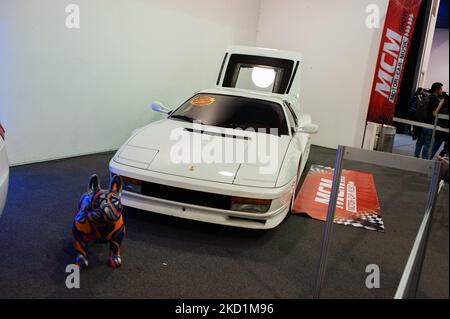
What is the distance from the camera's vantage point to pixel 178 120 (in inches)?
164

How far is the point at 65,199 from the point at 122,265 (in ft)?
4.72

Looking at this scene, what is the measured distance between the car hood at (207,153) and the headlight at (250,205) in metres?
0.13

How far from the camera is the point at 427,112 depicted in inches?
263

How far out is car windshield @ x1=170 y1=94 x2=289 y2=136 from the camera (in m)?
4.04

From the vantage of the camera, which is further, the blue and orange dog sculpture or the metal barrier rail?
the blue and orange dog sculpture

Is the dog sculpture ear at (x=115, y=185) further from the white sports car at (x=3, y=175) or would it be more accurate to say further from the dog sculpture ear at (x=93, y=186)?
the white sports car at (x=3, y=175)

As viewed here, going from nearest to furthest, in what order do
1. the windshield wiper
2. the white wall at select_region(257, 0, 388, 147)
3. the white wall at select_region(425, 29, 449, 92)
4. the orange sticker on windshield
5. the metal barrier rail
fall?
1. the metal barrier rail
2. the windshield wiper
3. the orange sticker on windshield
4. the white wall at select_region(257, 0, 388, 147)
5. the white wall at select_region(425, 29, 449, 92)

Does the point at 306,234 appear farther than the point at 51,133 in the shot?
No

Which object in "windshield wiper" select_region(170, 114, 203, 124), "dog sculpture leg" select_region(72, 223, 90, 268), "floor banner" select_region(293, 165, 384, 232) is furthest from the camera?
"windshield wiper" select_region(170, 114, 203, 124)

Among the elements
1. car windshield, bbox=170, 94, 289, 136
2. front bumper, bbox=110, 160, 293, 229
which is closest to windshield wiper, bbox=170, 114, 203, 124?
car windshield, bbox=170, 94, 289, 136

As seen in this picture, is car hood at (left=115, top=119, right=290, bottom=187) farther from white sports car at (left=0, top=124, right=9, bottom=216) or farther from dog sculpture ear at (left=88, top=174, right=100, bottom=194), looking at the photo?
white sports car at (left=0, top=124, right=9, bottom=216)

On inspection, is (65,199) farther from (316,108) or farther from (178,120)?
(316,108)

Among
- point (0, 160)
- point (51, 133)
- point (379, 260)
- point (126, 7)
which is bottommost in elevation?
point (379, 260)

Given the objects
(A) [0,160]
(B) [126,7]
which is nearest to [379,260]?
(A) [0,160]
